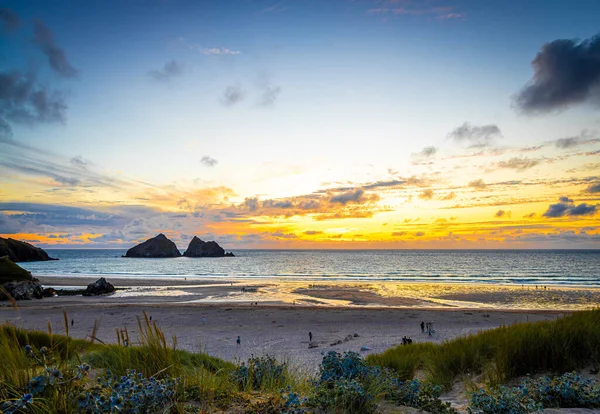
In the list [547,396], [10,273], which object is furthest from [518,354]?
[10,273]

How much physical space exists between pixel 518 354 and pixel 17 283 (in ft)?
174

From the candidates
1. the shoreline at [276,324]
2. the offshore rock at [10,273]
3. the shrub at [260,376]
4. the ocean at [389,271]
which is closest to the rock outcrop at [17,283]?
the offshore rock at [10,273]

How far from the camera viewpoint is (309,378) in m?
6.13

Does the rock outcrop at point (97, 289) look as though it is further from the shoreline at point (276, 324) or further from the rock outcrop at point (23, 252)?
the rock outcrop at point (23, 252)

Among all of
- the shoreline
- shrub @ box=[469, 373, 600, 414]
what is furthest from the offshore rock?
shrub @ box=[469, 373, 600, 414]

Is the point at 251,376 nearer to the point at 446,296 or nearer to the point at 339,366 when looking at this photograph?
the point at 339,366

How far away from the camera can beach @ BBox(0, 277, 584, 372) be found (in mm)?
21484

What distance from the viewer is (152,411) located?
3.61 metres

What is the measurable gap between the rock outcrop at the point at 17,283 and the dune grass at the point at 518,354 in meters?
49.0

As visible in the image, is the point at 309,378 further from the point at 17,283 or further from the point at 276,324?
the point at 17,283

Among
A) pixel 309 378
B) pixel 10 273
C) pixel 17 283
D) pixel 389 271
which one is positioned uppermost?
pixel 309 378

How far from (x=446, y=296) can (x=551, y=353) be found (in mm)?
40968

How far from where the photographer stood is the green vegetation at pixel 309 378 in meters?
3.36

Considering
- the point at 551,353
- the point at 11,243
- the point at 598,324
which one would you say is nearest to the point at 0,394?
the point at 551,353
